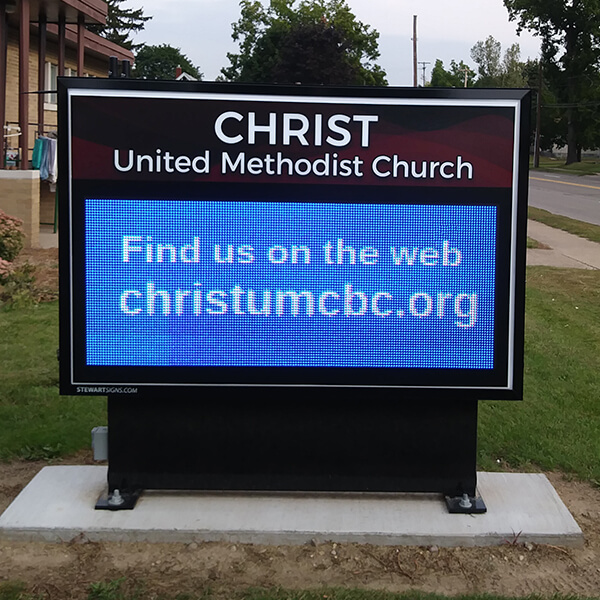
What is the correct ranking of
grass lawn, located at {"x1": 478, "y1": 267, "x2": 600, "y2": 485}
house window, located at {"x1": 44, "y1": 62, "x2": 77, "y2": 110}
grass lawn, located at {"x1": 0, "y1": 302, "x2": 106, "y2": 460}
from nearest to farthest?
grass lawn, located at {"x1": 478, "y1": 267, "x2": 600, "y2": 485}
grass lawn, located at {"x1": 0, "y1": 302, "x2": 106, "y2": 460}
house window, located at {"x1": 44, "y1": 62, "x2": 77, "y2": 110}

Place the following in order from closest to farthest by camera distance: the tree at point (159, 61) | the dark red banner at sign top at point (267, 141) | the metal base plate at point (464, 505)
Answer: the dark red banner at sign top at point (267, 141), the metal base plate at point (464, 505), the tree at point (159, 61)

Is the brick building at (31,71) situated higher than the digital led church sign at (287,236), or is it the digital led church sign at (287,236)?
the brick building at (31,71)

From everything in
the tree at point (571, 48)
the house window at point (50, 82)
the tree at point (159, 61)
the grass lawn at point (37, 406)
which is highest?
the tree at point (159, 61)

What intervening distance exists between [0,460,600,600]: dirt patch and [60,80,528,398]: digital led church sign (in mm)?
764

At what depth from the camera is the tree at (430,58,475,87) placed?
115875 millimetres

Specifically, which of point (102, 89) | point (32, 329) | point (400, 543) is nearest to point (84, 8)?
point (32, 329)

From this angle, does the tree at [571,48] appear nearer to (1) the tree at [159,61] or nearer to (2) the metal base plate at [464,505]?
(1) the tree at [159,61]

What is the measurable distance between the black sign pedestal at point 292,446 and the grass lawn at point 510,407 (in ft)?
2.80

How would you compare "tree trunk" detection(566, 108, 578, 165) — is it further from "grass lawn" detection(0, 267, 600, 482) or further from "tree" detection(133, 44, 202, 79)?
"grass lawn" detection(0, 267, 600, 482)

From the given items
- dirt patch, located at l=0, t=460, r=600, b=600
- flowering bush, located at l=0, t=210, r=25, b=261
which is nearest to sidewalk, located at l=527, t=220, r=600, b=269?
flowering bush, located at l=0, t=210, r=25, b=261

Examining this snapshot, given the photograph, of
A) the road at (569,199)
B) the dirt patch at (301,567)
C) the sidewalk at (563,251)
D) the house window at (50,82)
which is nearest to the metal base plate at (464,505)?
Answer: the dirt patch at (301,567)

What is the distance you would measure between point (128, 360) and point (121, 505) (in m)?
0.76

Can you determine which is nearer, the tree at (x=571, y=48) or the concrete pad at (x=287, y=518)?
the concrete pad at (x=287, y=518)

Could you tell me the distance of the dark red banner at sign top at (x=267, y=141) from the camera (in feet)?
13.1
